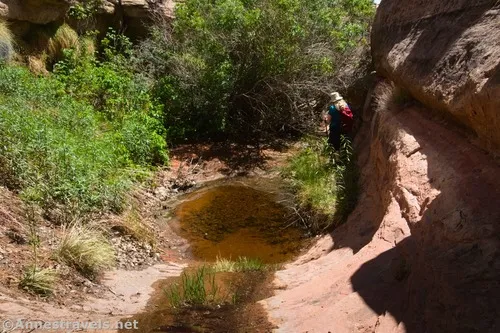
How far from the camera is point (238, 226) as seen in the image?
10047 millimetres

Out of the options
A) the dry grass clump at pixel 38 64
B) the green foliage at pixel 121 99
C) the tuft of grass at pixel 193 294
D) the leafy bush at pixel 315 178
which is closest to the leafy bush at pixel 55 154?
the green foliage at pixel 121 99

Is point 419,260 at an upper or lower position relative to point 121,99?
lower

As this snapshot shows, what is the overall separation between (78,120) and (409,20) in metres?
6.24

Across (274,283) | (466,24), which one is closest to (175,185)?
(274,283)

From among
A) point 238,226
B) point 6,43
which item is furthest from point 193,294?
point 6,43

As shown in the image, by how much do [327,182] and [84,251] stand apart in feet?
16.5

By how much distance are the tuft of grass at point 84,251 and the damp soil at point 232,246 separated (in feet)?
2.54

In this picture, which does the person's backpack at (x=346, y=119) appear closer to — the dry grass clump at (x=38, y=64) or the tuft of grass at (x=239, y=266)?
the tuft of grass at (x=239, y=266)

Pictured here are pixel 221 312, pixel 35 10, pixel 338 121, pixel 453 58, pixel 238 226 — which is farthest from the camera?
pixel 35 10

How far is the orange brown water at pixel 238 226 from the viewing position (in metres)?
9.16

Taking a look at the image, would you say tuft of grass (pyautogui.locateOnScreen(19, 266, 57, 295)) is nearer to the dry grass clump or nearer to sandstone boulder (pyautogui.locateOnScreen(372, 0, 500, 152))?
sandstone boulder (pyautogui.locateOnScreen(372, 0, 500, 152))

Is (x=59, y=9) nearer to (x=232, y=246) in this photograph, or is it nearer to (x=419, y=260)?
(x=232, y=246)

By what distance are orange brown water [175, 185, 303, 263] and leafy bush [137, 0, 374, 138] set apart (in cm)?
313

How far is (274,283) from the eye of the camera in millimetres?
7051
